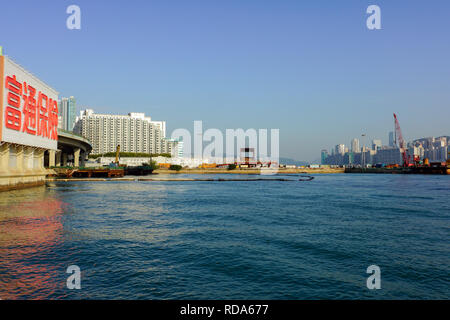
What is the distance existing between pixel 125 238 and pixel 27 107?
46902mm

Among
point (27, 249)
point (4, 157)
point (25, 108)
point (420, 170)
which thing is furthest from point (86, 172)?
point (420, 170)

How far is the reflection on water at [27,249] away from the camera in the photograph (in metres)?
12.4

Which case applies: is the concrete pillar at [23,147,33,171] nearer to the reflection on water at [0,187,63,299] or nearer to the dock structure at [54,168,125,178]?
the reflection on water at [0,187,63,299]

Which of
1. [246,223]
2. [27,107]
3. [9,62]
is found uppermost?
[9,62]

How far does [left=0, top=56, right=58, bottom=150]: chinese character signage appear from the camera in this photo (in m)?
47.2

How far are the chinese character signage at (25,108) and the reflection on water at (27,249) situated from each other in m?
21.0

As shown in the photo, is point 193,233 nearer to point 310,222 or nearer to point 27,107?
point 310,222

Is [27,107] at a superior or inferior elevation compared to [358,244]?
superior

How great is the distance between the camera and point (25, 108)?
54312 mm

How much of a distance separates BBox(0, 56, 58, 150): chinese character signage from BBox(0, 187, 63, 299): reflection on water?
21036mm

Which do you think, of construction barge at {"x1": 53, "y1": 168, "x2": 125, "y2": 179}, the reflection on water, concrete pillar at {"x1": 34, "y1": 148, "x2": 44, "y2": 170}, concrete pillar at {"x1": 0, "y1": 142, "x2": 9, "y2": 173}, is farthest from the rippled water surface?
construction barge at {"x1": 53, "y1": 168, "x2": 125, "y2": 179}

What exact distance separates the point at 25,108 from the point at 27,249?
45768mm
